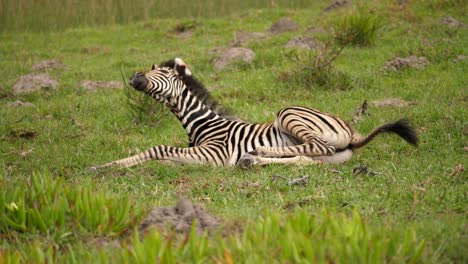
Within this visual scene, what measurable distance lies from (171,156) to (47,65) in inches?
332

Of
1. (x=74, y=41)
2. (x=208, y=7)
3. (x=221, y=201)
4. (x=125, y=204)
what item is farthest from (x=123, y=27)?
(x=125, y=204)

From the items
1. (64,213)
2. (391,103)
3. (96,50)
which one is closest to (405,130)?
(391,103)

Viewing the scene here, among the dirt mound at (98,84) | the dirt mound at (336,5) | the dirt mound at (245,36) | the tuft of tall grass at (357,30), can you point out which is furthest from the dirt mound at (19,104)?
the dirt mound at (336,5)

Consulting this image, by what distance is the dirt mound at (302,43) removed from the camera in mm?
15117

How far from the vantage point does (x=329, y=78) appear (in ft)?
41.1

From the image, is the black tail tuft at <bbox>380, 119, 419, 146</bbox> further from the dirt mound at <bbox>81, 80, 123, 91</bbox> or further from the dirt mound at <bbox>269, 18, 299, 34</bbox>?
the dirt mound at <bbox>269, 18, 299, 34</bbox>

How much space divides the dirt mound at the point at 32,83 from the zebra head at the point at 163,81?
507cm

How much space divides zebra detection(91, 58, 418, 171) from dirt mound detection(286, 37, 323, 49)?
610cm

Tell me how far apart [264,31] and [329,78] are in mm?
6017

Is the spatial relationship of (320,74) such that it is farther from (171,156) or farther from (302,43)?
(171,156)

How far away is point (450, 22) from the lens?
15.7 metres

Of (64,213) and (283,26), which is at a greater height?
(64,213)

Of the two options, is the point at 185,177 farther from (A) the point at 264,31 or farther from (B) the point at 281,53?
(A) the point at 264,31

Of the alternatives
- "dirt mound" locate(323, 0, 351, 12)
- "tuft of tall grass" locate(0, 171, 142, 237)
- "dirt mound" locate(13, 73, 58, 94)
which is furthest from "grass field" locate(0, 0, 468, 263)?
"dirt mound" locate(323, 0, 351, 12)
